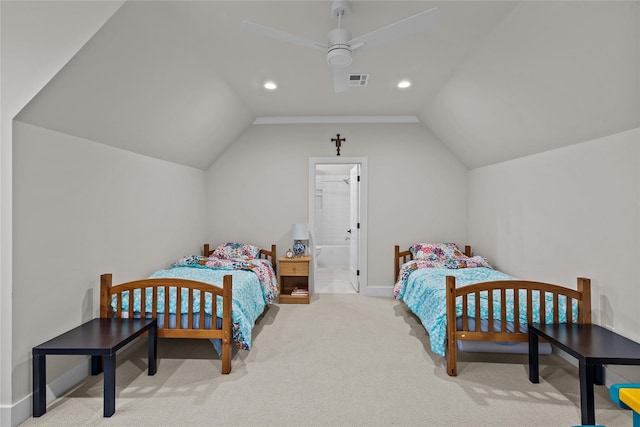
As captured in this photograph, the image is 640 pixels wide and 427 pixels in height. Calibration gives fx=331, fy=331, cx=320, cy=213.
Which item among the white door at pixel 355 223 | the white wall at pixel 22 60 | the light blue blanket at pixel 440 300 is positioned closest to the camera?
the white wall at pixel 22 60

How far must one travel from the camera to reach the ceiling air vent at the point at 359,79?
11.1 ft

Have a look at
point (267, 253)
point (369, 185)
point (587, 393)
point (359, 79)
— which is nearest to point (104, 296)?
point (267, 253)

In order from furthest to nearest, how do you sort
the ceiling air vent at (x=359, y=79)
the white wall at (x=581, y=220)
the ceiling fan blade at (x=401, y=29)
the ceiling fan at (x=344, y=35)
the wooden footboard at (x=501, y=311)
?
the ceiling air vent at (x=359, y=79) → the wooden footboard at (x=501, y=311) → the white wall at (x=581, y=220) → the ceiling fan at (x=344, y=35) → the ceiling fan blade at (x=401, y=29)

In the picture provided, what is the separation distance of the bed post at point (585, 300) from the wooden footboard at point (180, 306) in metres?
2.64

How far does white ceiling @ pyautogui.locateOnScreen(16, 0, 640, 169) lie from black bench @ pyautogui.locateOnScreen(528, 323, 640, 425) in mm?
1427

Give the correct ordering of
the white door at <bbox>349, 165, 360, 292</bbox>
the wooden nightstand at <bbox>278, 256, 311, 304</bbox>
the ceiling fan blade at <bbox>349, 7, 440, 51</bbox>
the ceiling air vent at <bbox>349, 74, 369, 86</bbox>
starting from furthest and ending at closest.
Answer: the white door at <bbox>349, 165, 360, 292</bbox>, the wooden nightstand at <bbox>278, 256, 311, 304</bbox>, the ceiling air vent at <bbox>349, 74, 369, 86</bbox>, the ceiling fan blade at <bbox>349, 7, 440, 51</bbox>

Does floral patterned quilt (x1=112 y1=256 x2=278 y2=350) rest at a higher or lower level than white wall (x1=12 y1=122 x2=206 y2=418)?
lower

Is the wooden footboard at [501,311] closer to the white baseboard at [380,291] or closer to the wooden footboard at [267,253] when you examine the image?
the white baseboard at [380,291]

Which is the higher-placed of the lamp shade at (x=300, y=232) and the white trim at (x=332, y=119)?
the white trim at (x=332, y=119)

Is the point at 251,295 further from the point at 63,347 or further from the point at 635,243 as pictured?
the point at 635,243

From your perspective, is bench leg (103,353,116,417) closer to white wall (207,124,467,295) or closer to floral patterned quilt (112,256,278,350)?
floral patterned quilt (112,256,278,350)

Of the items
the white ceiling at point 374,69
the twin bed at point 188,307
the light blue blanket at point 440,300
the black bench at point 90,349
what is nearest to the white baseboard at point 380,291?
the light blue blanket at point 440,300

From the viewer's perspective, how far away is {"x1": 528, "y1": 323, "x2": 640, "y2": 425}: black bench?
6.13ft

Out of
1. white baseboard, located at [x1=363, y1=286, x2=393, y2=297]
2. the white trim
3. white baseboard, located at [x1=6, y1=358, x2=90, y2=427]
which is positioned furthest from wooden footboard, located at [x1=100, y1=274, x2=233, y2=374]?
the white trim
